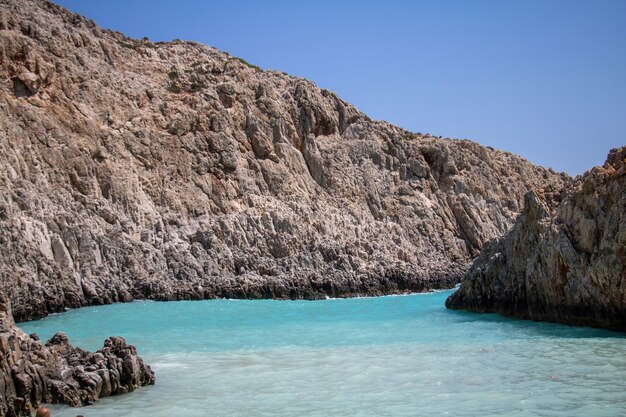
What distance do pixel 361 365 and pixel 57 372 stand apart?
7.29 m

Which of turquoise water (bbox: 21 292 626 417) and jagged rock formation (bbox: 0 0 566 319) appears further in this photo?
jagged rock formation (bbox: 0 0 566 319)

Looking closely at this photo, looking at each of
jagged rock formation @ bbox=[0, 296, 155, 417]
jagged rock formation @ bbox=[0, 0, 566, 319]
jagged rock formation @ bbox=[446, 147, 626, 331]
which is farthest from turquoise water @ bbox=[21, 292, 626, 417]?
jagged rock formation @ bbox=[0, 0, 566, 319]

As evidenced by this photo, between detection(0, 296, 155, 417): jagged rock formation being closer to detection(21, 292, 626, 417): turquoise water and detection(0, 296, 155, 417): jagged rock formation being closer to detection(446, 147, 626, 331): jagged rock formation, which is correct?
detection(21, 292, 626, 417): turquoise water

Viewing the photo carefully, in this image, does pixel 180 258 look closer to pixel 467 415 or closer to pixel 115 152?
pixel 115 152

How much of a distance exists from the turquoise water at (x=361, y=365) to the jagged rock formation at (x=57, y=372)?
0.40 meters

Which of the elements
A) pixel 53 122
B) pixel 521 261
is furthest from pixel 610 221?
pixel 53 122

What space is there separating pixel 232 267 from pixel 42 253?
13.5 meters

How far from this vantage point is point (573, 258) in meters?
22.5

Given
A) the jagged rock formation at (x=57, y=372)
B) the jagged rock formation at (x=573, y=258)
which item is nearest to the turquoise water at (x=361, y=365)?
the jagged rock formation at (x=57, y=372)

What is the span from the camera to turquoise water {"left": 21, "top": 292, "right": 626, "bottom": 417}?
12.4 m

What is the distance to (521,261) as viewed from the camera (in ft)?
88.9

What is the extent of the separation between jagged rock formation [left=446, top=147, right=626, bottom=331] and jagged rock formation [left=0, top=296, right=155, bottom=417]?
1434 centimetres

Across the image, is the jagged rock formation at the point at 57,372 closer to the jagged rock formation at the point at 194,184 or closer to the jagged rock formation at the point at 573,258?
the jagged rock formation at the point at 573,258

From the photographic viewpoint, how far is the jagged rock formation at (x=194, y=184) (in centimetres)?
3531
